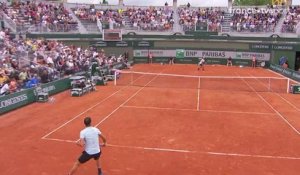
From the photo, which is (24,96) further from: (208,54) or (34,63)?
(208,54)

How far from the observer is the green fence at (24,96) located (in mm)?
19375

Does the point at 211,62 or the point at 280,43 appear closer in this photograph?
the point at 280,43

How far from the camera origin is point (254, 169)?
476 inches

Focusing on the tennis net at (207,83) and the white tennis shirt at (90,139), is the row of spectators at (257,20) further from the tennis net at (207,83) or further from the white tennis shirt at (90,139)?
the white tennis shirt at (90,139)

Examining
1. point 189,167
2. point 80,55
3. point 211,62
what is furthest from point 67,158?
point 211,62

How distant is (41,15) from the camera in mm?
43188

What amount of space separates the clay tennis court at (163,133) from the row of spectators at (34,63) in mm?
2037

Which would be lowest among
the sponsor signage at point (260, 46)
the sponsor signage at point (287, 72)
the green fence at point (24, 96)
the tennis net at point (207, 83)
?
the tennis net at point (207, 83)

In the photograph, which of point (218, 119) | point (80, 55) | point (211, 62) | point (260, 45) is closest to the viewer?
point (218, 119)

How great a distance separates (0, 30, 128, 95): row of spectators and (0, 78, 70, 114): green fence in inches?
22.2

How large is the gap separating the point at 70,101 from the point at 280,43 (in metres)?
29.0

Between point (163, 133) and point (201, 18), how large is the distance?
40434 millimetres

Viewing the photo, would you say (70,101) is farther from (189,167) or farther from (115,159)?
(189,167)

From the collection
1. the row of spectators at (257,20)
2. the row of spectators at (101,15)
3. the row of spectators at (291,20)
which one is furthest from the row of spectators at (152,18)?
the row of spectators at (291,20)
